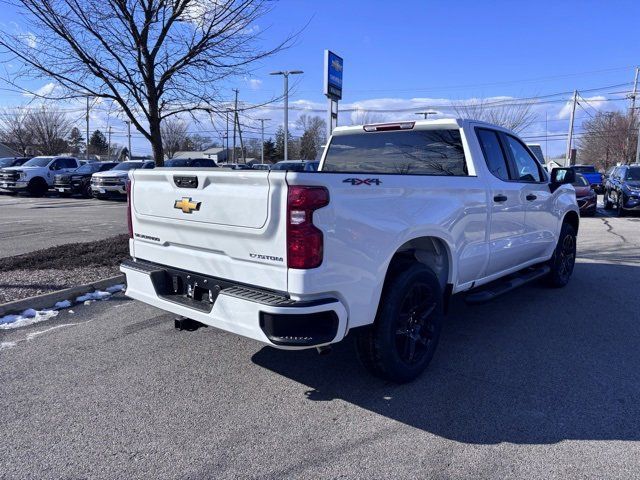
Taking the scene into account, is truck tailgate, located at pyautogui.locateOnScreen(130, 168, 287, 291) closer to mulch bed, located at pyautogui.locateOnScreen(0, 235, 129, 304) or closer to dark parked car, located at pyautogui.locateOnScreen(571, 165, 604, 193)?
mulch bed, located at pyautogui.locateOnScreen(0, 235, 129, 304)

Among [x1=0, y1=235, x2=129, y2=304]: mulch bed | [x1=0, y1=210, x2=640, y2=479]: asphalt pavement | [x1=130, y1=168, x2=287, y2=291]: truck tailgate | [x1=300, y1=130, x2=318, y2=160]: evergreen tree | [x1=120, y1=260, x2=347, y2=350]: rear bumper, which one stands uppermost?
[x1=300, y1=130, x2=318, y2=160]: evergreen tree

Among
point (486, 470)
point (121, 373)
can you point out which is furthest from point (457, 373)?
point (121, 373)

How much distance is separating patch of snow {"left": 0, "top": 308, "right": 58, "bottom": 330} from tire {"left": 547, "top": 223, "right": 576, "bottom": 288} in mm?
6101

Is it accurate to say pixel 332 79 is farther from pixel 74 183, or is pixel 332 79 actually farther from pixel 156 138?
pixel 74 183

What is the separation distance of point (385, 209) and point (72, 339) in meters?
3.24

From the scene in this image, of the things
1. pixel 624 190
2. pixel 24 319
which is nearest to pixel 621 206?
pixel 624 190

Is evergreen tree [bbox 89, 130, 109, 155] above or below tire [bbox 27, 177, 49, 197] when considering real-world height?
above

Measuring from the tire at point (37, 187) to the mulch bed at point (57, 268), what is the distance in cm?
1788

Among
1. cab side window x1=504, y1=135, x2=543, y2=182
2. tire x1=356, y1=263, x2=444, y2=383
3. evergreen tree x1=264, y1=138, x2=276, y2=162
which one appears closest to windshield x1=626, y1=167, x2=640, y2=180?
cab side window x1=504, y1=135, x2=543, y2=182

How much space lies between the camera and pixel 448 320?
5434mm

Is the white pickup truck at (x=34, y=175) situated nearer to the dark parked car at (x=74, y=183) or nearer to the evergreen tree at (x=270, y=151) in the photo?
the dark parked car at (x=74, y=183)

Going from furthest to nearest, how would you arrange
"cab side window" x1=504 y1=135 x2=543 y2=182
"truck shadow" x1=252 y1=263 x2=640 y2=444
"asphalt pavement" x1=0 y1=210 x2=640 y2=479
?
1. "cab side window" x1=504 y1=135 x2=543 y2=182
2. "truck shadow" x1=252 y1=263 x2=640 y2=444
3. "asphalt pavement" x1=0 y1=210 x2=640 y2=479

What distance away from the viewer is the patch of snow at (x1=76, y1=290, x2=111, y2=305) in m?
5.87

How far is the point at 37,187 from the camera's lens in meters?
23.7
